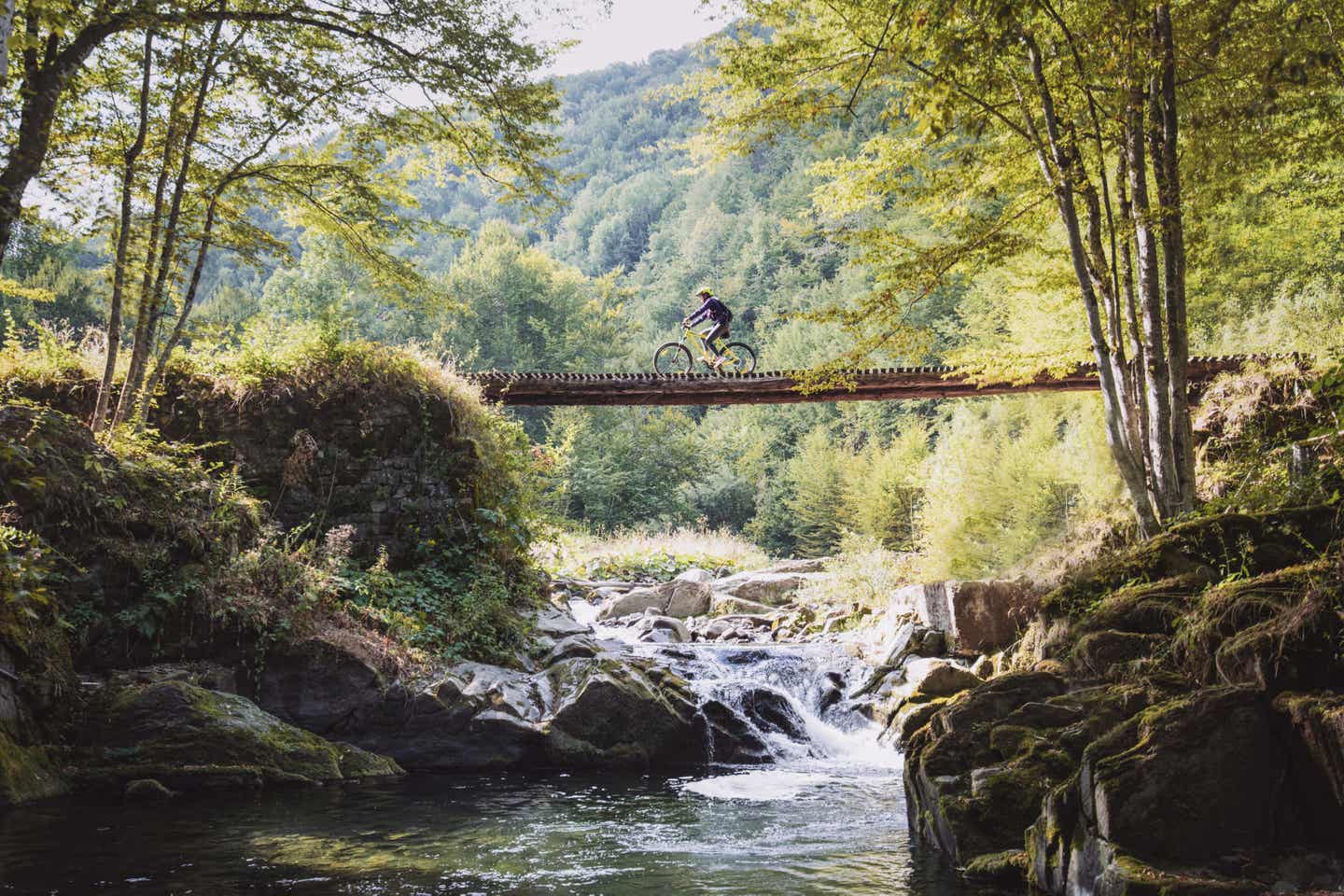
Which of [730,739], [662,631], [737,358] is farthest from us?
[737,358]

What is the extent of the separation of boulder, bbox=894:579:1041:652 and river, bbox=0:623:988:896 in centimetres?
287

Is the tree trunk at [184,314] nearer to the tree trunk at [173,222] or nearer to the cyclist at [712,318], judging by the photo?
the tree trunk at [173,222]

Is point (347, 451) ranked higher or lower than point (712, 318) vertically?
lower

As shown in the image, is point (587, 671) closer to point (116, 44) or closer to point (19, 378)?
point (19, 378)

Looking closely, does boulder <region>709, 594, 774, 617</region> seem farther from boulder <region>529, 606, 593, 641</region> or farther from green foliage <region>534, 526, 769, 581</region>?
boulder <region>529, 606, 593, 641</region>

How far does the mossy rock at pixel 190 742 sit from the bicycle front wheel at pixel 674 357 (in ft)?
36.3

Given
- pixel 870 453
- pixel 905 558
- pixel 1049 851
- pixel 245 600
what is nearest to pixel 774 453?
pixel 870 453

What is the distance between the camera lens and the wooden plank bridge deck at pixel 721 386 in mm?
12086

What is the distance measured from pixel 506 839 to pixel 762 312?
45.1 meters

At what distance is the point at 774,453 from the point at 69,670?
36499mm

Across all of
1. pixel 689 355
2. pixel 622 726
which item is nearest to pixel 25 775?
pixel 622 726

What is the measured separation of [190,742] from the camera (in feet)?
20.7

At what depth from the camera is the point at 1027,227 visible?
9.11 meters

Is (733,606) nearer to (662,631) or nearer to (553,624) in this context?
(662,631)
